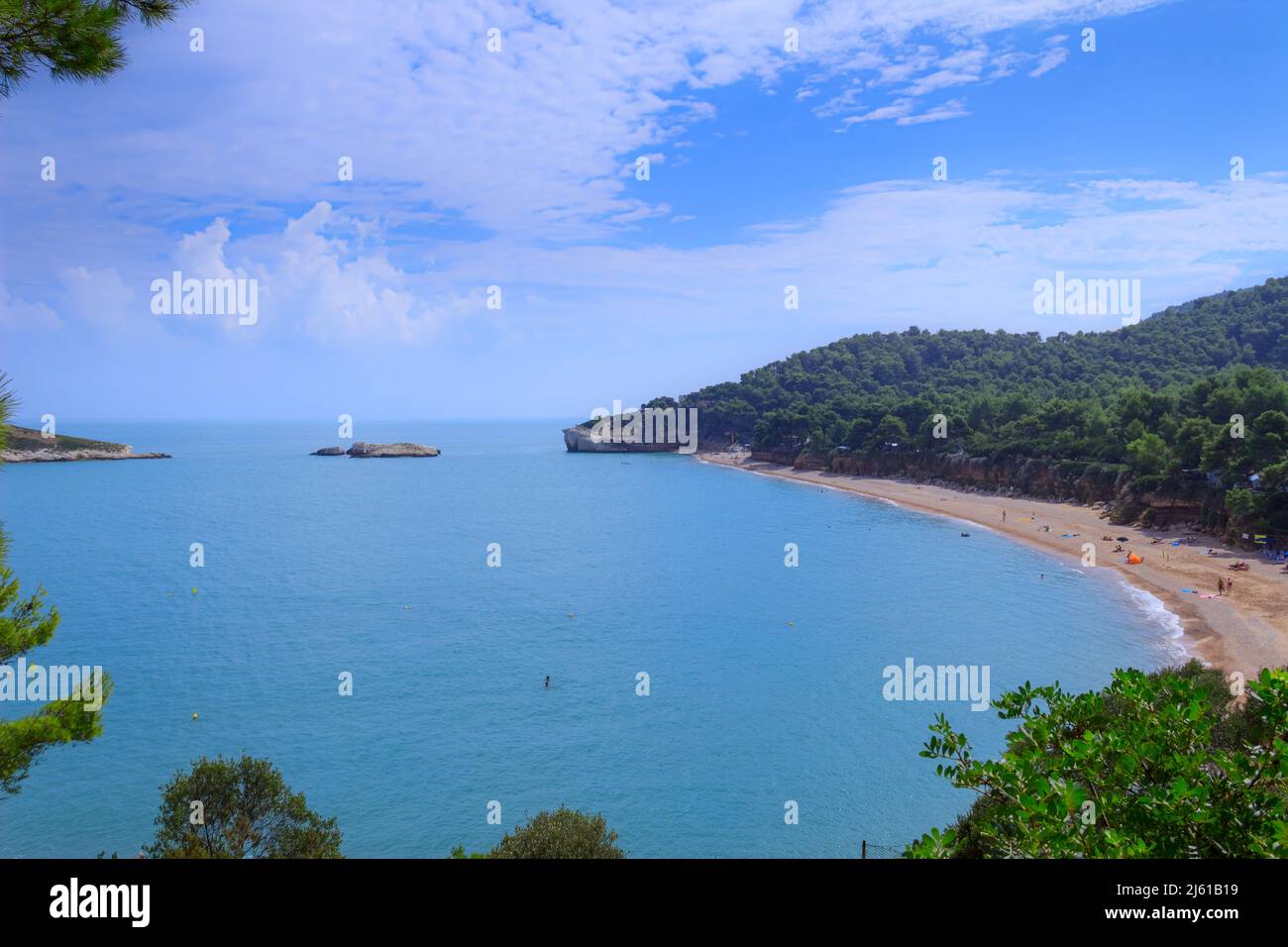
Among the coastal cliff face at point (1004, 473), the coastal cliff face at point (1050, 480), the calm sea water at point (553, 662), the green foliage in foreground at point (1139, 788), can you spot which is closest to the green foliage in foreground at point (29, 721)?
the calm sea water at point (553, 662)

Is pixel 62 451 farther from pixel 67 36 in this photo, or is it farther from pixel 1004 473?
pixel 67 36

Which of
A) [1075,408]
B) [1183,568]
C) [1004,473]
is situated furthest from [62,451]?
[1183,568]

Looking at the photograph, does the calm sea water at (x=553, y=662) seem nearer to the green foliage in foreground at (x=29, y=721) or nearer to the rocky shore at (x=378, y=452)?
the green foliage in foreground at (x=29, y=721)

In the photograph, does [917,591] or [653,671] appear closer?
[653,671]

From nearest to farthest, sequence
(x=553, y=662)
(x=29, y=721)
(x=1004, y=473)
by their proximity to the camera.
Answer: (x=29, y=721) < (x=553, y=662) < (x=1004, y=473)

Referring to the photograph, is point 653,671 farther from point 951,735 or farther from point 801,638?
point 951,735
